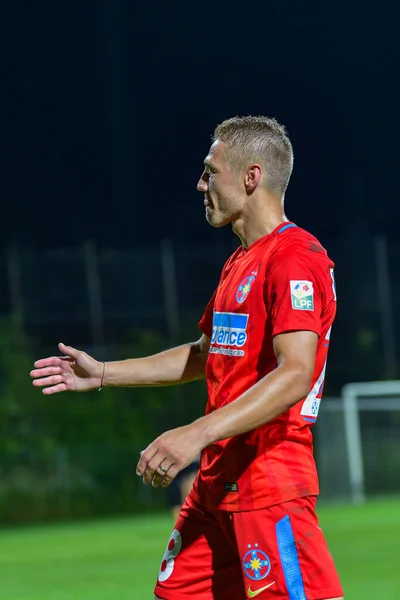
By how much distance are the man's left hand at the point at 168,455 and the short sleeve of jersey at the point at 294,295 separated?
477 millimetres

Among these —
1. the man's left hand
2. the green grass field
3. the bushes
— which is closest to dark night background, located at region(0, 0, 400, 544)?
the bushes

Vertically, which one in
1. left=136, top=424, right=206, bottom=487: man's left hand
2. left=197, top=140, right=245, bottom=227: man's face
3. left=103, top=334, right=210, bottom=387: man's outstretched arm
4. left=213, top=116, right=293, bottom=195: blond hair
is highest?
left=213, top=116, right=293, bottom=195: blond hair

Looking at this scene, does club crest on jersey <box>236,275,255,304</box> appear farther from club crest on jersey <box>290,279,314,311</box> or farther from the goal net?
the goal net

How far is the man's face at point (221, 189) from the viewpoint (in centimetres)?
416

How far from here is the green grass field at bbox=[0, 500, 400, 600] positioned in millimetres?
8977

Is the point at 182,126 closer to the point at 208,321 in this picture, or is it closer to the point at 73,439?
the point at 73,439

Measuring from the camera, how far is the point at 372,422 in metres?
19.3

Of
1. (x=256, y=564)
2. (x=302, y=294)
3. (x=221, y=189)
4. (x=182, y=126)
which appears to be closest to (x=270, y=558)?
(x=256, y=564)

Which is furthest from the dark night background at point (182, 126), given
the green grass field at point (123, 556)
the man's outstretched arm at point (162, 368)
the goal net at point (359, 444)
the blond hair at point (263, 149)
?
the blond hair at point (263, 149)

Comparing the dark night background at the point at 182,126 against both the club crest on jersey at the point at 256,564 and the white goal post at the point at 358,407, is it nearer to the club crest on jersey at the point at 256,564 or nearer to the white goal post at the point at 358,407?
the white goal post at the point at 358,407

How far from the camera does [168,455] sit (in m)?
3.45

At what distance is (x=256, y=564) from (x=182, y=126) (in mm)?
20933

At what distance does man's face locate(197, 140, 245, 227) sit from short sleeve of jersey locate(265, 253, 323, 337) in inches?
14.0

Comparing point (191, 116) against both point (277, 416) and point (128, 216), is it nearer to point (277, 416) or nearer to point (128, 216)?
point (128, 216)
